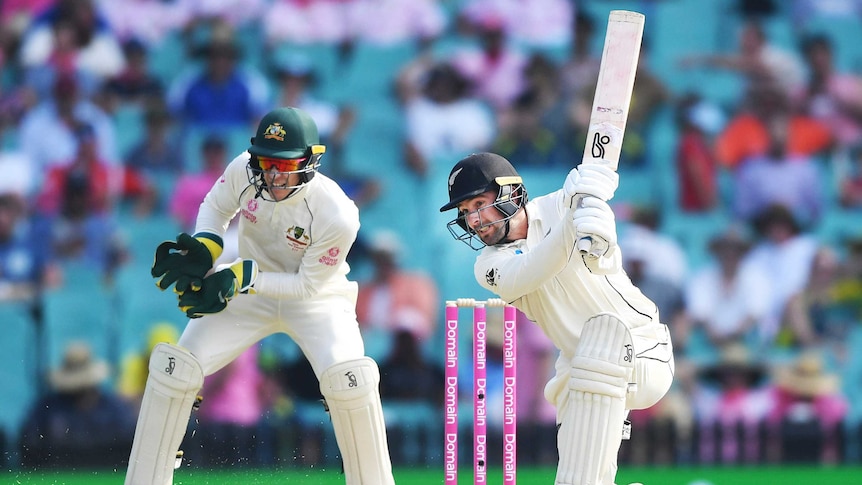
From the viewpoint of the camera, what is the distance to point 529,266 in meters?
4.23

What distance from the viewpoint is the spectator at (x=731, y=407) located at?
774cm

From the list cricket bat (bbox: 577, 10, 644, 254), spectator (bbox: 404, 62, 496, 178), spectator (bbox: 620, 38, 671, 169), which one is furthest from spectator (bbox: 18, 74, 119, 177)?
cricket bat (bbox: 577, 10, 644, 254)

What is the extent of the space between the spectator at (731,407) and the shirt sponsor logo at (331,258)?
3457mm

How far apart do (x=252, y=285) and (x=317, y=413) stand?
9.35ft

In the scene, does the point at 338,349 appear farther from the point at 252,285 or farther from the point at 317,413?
the point at 317,413

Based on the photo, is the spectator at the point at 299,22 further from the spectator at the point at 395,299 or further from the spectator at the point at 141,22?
the spectator at the point at 395,299

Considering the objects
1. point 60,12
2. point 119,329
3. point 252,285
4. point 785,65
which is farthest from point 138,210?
point 785,65

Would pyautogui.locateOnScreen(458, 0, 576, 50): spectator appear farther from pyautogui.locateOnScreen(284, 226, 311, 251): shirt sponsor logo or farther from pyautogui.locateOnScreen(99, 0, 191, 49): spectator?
pyautogui.locateOnScreen(284, 226, 311, 251): shirt sponsor logo

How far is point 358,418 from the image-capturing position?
191 inches

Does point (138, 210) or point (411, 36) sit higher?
point (411, 36)

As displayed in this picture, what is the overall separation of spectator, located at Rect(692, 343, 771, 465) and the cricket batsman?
3283 mm

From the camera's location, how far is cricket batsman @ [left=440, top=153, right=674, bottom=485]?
13.5 ft

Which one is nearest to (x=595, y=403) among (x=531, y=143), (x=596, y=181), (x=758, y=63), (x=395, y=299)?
(x=596, y=181)

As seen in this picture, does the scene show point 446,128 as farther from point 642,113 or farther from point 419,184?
point 642,113
